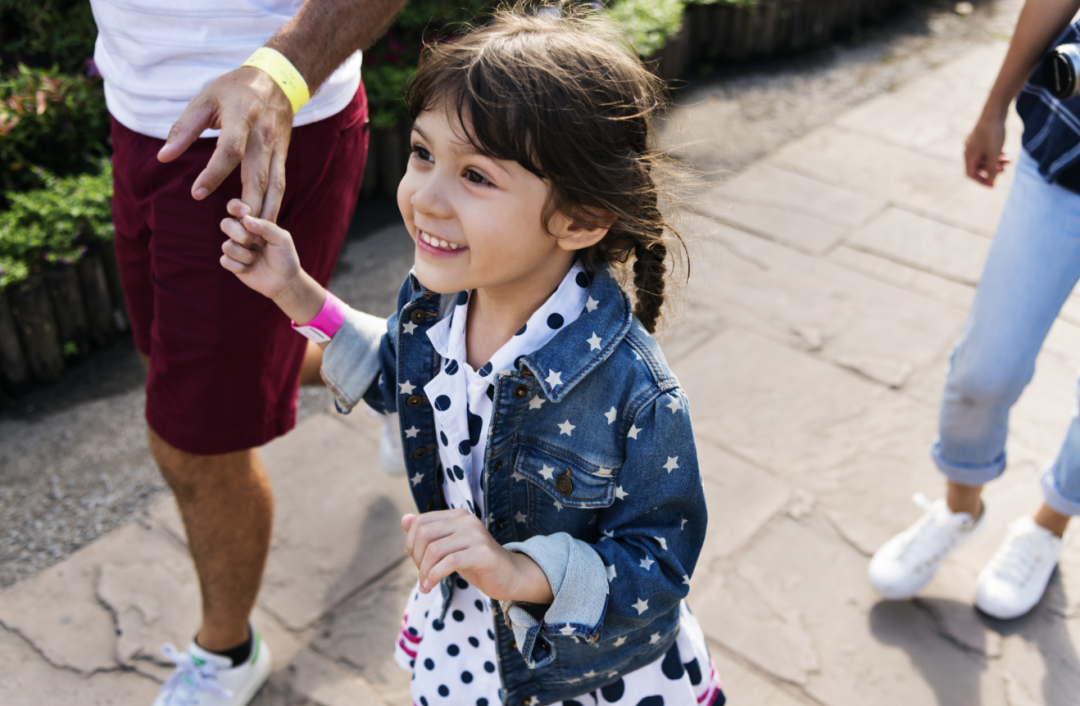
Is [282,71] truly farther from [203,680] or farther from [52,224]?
[52,224]

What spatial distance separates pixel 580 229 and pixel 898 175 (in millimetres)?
3706

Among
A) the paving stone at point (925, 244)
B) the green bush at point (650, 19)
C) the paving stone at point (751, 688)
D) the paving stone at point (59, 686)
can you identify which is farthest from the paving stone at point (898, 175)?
the paving stone at point (59, 686)

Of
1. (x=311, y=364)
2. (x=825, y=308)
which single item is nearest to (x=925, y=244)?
(x=825, y=308)

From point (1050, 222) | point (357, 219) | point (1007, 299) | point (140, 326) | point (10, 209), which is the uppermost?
point (1050, 222)

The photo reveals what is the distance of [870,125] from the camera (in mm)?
4984

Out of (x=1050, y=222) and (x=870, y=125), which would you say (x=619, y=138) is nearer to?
(x=1050, y=222)

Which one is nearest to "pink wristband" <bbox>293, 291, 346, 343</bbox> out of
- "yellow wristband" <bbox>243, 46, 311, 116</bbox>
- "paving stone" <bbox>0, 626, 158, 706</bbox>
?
"yellow wristband" <bbox>243, 46, 311, 116</bbox>

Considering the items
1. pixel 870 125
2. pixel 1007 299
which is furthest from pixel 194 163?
pixel 870 125

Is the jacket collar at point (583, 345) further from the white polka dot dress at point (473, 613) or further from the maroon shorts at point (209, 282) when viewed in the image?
the maroon shorts at point (209, 282)

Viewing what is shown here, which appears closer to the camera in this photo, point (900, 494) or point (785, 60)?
point (900, 494)

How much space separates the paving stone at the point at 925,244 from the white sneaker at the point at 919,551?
1.65 metres

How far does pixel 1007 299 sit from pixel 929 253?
2003 millimetres

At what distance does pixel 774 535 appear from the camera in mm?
2611

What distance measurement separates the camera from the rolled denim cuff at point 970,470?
7.49ft
